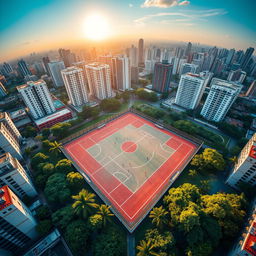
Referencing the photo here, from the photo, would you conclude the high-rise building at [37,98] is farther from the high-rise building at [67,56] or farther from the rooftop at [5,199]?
the high-rise building at [67,56]

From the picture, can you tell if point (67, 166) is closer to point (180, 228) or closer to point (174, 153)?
point (180, 228)

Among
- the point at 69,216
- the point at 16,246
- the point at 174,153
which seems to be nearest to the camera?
the point at 16,246

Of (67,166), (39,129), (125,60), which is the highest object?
(125,60)

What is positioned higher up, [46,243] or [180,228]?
[180,228]

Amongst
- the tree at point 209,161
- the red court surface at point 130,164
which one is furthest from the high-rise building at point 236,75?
the tree at point 209,161

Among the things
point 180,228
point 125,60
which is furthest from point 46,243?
point 125,60

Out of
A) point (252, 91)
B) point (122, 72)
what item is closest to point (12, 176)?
point (122, 72)

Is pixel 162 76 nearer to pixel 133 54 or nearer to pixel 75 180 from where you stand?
pixel 75 180

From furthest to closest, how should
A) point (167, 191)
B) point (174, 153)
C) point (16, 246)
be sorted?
point (174, 153) < point (167, 191) < point (16, 246)
